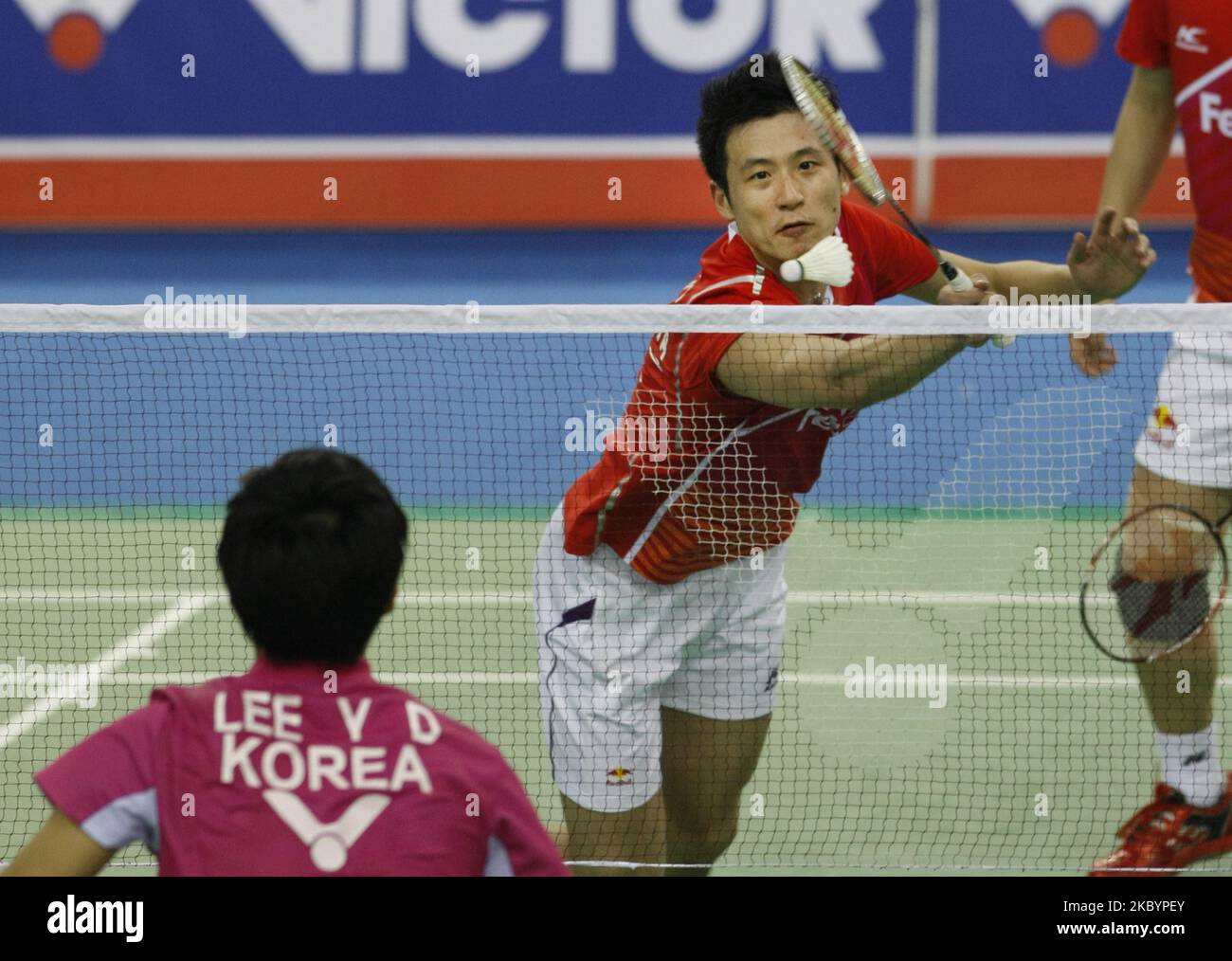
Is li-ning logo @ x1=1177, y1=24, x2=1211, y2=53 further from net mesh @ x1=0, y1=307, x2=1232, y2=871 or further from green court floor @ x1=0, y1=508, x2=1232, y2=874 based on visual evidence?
green court floor @ x1=0, y1=508, x2=1232, y2=874

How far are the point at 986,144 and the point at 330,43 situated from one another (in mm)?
3499

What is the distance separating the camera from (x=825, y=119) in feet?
10.9

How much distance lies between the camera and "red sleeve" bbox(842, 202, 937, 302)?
3613mm

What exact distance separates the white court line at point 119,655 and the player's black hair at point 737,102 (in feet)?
9.72

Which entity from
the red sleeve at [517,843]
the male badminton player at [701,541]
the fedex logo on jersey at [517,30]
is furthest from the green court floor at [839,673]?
the fedex logo on jersey at [517,30]

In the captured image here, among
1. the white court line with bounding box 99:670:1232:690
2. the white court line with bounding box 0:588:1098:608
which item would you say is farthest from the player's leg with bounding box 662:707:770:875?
the white court line with bounding box 0:588:1098:608

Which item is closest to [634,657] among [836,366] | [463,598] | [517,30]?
[836,366]

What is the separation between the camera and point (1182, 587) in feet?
12.2

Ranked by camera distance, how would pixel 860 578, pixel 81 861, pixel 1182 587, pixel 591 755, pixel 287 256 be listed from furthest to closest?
pixel 287 256 → pixel 860 578 → pixel 1182 587 → pixel 591 755 → pixel 81 861

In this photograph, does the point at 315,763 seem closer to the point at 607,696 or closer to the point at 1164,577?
the point at 607,696

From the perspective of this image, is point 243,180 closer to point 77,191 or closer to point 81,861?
point 77,191

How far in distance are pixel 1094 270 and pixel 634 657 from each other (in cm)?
128

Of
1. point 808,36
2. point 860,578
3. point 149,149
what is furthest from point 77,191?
point 860,578

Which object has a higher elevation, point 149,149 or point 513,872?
point 149,149
